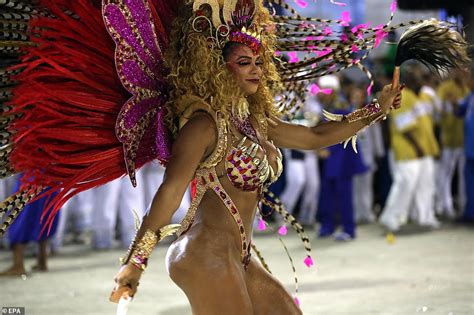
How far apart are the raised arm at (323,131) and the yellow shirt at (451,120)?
27.0ft

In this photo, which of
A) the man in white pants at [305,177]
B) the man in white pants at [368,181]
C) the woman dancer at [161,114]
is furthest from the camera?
the man in white pants at [368,181]

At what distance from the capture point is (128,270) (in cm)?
353

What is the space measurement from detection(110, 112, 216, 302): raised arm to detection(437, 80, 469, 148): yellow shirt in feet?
30.2

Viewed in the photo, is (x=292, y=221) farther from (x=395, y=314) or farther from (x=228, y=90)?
(x=395, y=314)

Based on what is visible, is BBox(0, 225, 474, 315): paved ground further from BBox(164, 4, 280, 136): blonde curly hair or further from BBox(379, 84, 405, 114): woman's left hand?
BBox(164, 4, 280, 136): blonde curly hair

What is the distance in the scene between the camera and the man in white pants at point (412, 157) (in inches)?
442

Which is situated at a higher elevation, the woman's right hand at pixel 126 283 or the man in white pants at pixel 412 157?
the woman's right hand at pixel 126 283

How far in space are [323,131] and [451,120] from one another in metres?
8.73

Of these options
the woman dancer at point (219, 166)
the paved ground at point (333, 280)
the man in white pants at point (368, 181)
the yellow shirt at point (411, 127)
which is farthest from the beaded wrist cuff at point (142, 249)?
the man in white pants at point (368, 181)

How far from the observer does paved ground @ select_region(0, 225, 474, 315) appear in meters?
6.82

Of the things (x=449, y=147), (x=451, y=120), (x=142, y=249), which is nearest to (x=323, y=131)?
(x=142, y=249)

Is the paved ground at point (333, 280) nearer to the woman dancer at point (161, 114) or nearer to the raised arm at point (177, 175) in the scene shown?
the woman dancer at point (161, 114)

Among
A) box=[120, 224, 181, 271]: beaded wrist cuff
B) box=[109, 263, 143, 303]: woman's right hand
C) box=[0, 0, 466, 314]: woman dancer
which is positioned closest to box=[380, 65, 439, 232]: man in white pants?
box=[0, 0, 466, 314]: woman dancer

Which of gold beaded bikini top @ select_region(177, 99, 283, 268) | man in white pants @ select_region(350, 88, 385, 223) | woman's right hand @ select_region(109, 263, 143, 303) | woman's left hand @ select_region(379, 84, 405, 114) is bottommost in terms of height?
man in white pants @ select_region(350, 88, 385, 223)
